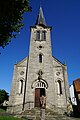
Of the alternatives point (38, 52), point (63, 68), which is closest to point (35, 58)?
point (38, 52)

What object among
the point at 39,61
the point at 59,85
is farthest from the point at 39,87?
the point at 39,61

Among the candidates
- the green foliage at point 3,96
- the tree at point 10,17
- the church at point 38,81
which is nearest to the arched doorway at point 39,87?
the church at point 38,81

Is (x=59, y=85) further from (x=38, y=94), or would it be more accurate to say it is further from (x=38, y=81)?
(x=38, y=94)

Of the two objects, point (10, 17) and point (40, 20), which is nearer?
point (10, 17)

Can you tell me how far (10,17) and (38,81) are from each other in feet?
48.8

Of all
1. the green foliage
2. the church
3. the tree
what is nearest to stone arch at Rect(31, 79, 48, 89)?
the church

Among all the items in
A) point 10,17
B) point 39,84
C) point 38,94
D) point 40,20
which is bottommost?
point 38,94

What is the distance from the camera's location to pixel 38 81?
24766 mm

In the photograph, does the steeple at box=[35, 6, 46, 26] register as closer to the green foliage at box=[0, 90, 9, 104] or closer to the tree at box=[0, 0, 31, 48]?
the green foliage at box=[0, 90, 9, 104]

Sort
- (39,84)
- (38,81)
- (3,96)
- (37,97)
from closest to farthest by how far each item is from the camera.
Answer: (37,97)
(39,84)
(38,81)
(3,96)

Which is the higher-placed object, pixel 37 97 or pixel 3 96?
pixel 3 96

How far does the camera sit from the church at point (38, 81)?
22.8m

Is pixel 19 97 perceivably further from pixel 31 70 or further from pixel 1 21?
pixel 1 21

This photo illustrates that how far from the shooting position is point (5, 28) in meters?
12.4
